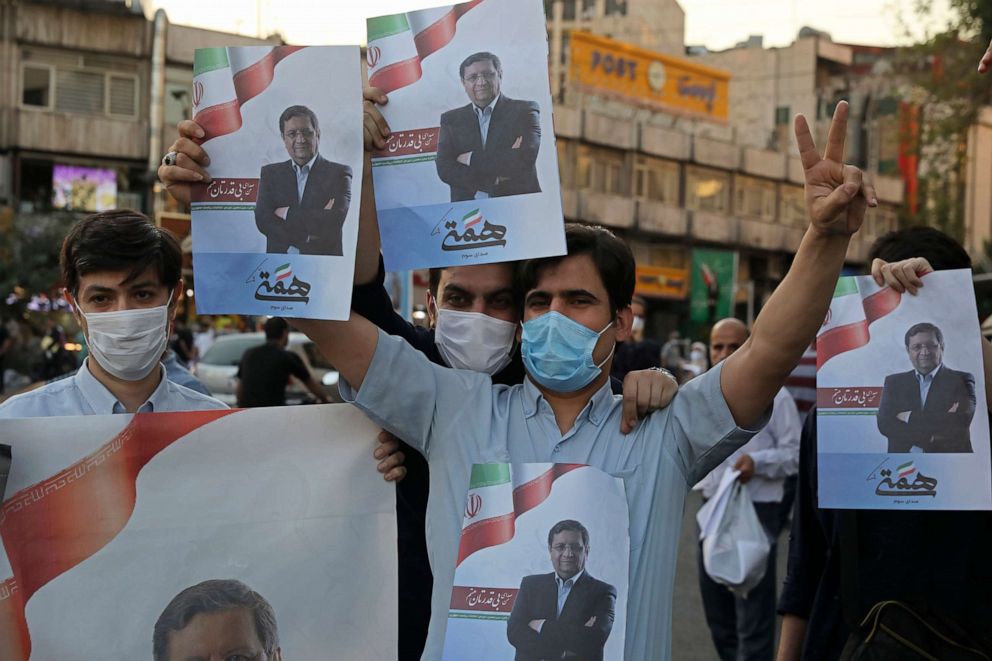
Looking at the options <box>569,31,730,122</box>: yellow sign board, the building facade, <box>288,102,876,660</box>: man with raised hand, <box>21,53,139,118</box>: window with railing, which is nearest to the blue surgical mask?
<box>288,102,876,660</box>: man with raised hand

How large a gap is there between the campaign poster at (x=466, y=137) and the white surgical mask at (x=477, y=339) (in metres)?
0.34

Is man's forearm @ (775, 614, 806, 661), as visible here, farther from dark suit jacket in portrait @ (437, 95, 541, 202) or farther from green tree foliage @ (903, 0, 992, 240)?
green tree foliage @ (903, 0, 992, 240)

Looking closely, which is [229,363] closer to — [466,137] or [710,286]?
[466,137]

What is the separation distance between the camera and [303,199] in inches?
102

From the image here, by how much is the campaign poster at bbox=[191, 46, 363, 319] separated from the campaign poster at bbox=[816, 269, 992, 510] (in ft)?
4.43

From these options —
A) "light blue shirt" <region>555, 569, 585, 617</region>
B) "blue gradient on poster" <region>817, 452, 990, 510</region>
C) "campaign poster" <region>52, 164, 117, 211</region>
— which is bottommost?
"light blue shirt" <region>555, 569, 585, 617</region>

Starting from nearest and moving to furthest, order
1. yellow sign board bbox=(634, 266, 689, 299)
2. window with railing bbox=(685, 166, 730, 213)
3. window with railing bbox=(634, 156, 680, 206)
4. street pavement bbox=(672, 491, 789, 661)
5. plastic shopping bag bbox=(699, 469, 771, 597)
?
1. plastic shopping bag bbox=(699, 469, 771, 597)
2. street pavement bbox=(672, 491, 789, 661)
3. yellow sign board bbox=(634, 266, 689, 299)
4. window with railing bbox=(634, 156, 680, 206)
5. window with railing bbox=(685, 166, 730, 213)

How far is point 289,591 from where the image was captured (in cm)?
291

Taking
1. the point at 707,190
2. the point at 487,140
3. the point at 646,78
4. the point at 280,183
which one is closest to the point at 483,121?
the point at 487,140

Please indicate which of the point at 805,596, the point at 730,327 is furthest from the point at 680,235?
the point at 805,596

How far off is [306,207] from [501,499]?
74cm

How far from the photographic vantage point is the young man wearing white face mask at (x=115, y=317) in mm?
3037

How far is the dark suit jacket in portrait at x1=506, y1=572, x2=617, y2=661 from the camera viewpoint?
2.39 m

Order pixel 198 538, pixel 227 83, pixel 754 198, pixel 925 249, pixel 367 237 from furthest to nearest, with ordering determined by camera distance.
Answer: pixel 754 198, pixel 925 249, pixel 198 538, pixel 367 237, pixel 227 83
